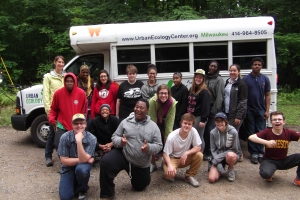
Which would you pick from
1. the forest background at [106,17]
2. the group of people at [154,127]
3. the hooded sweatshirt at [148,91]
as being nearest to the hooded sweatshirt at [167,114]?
the group of people at [154,127]

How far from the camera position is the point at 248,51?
20.2 ft

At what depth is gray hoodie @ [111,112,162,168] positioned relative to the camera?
4117mm

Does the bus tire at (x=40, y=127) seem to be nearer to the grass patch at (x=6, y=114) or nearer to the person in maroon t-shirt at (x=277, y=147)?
the grass patch at (x=6, y=114)

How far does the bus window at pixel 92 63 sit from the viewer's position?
20.8 feet

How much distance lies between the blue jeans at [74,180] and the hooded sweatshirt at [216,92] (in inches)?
101

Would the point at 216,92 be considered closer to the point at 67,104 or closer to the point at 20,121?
the point at 67,104

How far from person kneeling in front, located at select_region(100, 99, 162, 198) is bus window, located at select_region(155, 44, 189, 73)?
7.22ft

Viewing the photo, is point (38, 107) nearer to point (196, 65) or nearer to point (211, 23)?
point (196, 65)

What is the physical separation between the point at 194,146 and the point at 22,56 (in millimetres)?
15337

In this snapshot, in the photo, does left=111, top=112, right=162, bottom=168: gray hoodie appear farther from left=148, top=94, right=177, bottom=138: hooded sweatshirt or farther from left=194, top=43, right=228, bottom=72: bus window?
left=194, top=43, right=228, bottom=72: bus window

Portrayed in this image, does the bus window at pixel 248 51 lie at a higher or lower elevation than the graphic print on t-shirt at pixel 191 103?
higher

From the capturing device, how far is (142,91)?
539 cm

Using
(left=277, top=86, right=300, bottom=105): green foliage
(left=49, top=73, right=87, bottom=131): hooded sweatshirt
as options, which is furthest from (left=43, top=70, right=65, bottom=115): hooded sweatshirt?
(left=277, top=86, right=300, bottom=105): green foliage

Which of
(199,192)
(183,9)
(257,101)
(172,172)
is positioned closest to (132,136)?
(172,172)
